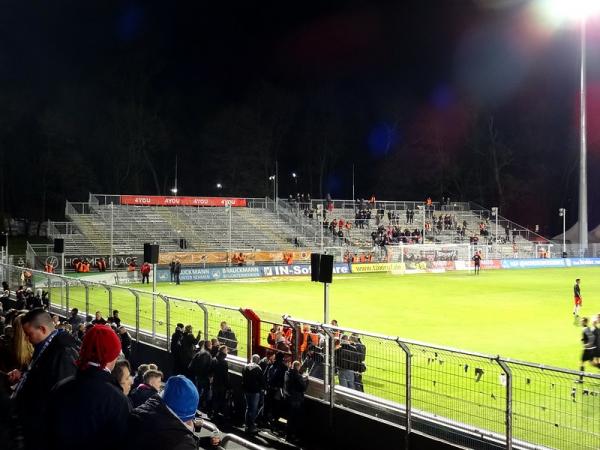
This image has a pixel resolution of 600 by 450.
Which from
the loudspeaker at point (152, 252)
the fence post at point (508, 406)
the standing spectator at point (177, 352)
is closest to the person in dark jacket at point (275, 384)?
the standing spectator at point (177, 352)

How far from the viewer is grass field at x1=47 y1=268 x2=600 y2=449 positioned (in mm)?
8266

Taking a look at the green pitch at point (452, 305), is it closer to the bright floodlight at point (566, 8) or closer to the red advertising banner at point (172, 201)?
the red advertising banner at point (172, 201)

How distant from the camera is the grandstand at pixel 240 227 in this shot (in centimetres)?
4909

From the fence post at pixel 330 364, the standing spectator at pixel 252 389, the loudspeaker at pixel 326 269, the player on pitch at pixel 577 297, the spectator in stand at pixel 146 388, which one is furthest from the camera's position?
the player on pitch at pixel 577 297

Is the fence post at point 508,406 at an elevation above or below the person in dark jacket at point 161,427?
below

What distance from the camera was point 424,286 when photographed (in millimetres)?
38719

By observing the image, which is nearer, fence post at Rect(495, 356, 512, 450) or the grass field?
fence post at Rect(495, 356, 512, 450)

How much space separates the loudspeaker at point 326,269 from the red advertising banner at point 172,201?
136ft

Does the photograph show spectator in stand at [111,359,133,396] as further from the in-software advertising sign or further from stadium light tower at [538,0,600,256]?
stadium light tower at [538,0,600,256]

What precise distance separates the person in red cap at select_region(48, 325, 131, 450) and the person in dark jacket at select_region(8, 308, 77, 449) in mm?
139

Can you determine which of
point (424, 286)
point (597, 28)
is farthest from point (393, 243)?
point (597, 28)

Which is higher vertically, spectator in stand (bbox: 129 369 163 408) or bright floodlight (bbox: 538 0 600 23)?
bright floodlight (bbox: 538 0 600 23)

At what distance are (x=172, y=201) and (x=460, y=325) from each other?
127ft

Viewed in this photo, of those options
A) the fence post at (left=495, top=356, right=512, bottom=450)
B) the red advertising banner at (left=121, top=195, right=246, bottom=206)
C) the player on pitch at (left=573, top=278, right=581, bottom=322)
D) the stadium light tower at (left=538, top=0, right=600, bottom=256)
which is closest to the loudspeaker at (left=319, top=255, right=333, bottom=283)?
the fence post at (left=495, top=356, right=512, bottom=450)
